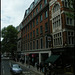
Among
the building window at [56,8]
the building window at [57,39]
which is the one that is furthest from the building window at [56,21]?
the building window at [57,39]

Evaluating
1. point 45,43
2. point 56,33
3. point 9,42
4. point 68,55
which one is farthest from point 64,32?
point 9,42

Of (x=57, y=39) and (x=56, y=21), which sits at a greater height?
(x=56, y=21)

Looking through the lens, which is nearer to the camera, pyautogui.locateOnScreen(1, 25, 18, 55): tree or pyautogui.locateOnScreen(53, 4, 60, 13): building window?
pyautogui.locateOnScreen(53, 4, 60, 13): building window

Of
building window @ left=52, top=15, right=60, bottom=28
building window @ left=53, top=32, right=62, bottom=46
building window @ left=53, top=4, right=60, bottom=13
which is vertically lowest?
building window @ left=53, top=32, right=62, bottom=46

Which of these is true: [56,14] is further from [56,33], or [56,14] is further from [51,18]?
[56,33]

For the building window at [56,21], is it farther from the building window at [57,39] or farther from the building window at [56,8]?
the building window at [57,39]

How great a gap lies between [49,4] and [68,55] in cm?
1212

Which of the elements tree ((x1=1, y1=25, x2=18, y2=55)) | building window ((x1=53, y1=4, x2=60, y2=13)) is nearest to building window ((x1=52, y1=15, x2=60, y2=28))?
building window ((x1=53, y1=4, x2=60, y2=13))

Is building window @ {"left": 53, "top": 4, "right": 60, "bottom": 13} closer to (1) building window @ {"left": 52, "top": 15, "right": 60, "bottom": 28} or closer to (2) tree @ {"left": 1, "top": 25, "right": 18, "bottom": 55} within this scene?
(1) building window @ {"left": 52, "top": 15, "right": 60, "bottom": 28}

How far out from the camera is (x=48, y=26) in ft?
79.0

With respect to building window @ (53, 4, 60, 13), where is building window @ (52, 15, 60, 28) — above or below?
below

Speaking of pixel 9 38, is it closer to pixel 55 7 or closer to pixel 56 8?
pixel 55 7

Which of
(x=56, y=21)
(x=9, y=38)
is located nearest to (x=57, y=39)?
(x=56, y=21)

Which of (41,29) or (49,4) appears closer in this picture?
(49,4)
